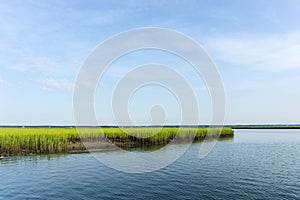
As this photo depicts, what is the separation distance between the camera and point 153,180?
827 inches

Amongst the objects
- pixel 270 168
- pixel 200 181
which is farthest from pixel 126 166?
pixel 270 168

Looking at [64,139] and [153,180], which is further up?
[64,139]

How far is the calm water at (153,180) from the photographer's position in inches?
676

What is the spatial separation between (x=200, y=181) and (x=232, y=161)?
10.9 m

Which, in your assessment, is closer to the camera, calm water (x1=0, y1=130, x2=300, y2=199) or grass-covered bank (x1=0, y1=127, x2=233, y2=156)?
calm water (x1=0, y1=130, x2=300, y2=199)

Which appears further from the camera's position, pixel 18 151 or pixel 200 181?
pixel 18 151

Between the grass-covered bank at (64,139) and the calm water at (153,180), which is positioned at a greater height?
the grass-covered bank at (64,139)

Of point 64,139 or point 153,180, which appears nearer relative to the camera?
point 153,180

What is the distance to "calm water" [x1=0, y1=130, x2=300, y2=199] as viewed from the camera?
17.2m

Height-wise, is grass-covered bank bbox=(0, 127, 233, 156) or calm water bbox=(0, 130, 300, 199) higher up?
grass-covered bank bbox=(0, 127, 233, 156)

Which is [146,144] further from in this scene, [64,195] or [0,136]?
[64,195]

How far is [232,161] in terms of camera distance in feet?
97.7

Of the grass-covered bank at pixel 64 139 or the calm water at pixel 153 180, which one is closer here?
the calm water at pixel 153 180

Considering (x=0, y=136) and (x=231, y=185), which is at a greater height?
(x=0, y=136)
